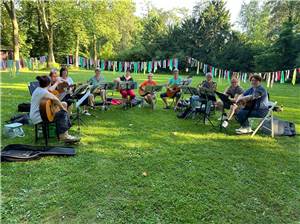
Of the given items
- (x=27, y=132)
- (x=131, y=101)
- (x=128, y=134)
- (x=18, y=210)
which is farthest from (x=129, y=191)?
(x=131, y=101)

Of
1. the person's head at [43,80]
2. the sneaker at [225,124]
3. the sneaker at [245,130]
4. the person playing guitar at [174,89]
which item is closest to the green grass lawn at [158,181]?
the sneaker at [245,130]

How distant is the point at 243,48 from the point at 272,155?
97.6ft

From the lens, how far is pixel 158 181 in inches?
150

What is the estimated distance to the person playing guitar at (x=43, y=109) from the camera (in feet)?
15.7

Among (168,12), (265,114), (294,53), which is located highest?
(168,12)

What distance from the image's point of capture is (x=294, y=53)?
84.9ft

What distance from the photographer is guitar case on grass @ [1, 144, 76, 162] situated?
427 centimetres

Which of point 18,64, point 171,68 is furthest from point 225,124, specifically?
point 18,64

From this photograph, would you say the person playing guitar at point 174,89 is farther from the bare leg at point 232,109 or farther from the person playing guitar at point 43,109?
the person playing guitar at point 43,109

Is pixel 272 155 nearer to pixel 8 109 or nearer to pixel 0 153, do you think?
pixel 0 153

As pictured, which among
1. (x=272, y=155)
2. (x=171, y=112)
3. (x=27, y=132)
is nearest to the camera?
(x=272, y=155)

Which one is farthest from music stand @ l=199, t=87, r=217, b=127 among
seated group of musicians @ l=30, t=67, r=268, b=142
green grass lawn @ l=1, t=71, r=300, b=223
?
green grass lawn @ l=1, t=71, r=300, b=223

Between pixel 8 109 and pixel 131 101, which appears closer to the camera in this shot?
pixel 8 109

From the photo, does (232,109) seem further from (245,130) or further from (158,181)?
(158,181)
